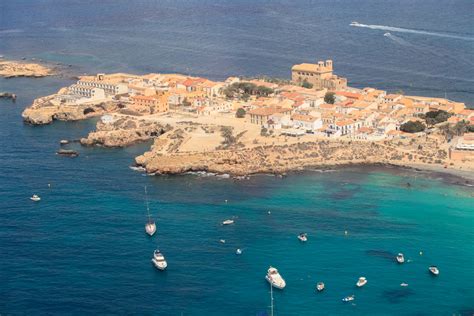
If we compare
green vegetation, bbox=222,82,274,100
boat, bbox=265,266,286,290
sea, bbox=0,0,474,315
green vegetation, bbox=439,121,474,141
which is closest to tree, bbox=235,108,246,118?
green vegetation, bbox=222,82,274,100

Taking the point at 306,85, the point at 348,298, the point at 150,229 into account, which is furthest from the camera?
the point at 306,85

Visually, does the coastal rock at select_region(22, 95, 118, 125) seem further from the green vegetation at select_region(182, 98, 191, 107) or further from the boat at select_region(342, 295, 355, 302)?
the boat at select_region(342, 295, 355, 302)

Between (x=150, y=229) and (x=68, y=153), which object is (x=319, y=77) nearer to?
(x=68, y=153)

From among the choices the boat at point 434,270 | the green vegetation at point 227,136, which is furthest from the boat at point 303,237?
the green vegetation at point 227,136

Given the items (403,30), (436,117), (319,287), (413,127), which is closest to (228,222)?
(319,287)

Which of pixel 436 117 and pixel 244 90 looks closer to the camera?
pixel 436 117

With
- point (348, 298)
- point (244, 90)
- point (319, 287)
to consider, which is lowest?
point (348, 298)

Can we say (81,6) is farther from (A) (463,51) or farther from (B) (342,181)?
(B) (342,181)
